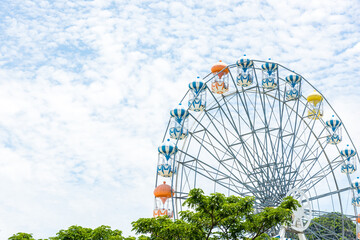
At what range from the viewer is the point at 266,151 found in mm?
21500

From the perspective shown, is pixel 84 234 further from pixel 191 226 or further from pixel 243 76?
pixel 243 76

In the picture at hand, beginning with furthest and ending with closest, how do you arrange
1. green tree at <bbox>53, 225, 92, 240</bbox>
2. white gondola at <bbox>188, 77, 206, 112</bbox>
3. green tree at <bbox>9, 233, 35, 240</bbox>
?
white gondola at <bbox>188, 77, 206, 112</bbox>
green tree at <bbox>9, 233, 35, 240</bbox>
green tree at <bbox>53, 225, 92, 240</bbox>

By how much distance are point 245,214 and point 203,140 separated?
8883 mm

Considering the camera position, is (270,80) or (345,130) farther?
(345,130)

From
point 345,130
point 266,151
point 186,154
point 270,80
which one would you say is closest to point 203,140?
point 186,154

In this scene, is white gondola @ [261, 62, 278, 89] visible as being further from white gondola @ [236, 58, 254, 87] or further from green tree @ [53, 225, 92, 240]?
green tree @ [53, 225, 92, 240]

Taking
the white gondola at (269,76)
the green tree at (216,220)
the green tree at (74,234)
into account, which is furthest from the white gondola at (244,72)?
the green tree at (74,234)

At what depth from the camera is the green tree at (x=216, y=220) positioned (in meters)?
13.6

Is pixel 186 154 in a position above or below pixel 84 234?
above

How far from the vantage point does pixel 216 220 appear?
45.9 ft

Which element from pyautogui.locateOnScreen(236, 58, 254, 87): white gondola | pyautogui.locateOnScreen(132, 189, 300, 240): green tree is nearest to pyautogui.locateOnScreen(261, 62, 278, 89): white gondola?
pyautogui.locateOnScreen(236, 58, 254, 87): white gondola

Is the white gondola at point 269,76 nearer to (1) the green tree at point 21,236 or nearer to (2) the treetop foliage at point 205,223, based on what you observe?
(2) the treetop foliage at point 205,223

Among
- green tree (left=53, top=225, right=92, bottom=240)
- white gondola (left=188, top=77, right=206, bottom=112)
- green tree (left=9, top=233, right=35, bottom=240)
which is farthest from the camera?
white gondola (left=188, top=77, right=206, bottom=112)

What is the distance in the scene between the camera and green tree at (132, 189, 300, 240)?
1357 cm
